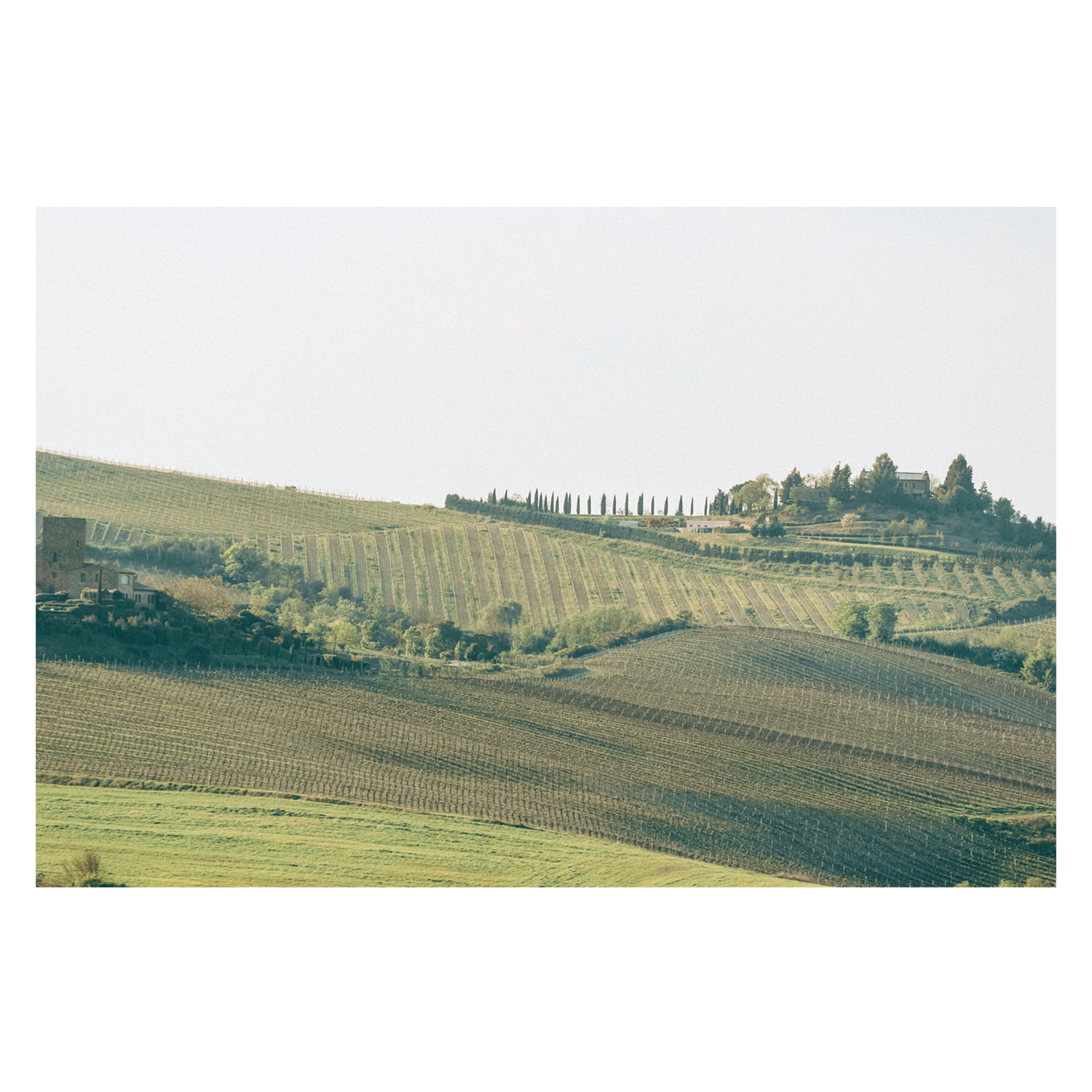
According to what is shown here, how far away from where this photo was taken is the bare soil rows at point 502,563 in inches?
684

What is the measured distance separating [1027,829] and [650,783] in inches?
233

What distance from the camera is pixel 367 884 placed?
12164 mm

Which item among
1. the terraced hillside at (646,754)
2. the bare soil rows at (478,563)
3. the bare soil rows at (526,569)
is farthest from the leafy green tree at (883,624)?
the bare soil rows at (478,563)

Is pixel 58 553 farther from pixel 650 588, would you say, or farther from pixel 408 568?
pixel 650 588

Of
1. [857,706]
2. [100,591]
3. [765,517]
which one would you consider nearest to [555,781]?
[857,706]

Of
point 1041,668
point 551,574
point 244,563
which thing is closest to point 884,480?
point 1041,668

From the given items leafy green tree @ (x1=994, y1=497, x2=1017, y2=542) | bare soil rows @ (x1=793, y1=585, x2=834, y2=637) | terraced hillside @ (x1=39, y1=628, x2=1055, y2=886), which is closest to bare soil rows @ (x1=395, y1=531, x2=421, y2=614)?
terraced hillside @ (x1=39, y1=628, x2=1055, y2=886)

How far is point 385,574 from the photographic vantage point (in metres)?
17.6

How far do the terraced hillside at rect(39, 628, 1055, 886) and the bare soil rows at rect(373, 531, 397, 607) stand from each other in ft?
8.72

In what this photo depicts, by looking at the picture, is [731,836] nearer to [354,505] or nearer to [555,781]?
[555,781]

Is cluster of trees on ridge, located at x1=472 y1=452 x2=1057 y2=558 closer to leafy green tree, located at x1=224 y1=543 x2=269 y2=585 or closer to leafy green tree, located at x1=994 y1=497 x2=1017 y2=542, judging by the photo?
leafy green tree, located at x1=994 y1=497 x2=1017 y2=542

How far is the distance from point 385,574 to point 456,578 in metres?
1.43

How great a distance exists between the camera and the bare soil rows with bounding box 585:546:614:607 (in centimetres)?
1741

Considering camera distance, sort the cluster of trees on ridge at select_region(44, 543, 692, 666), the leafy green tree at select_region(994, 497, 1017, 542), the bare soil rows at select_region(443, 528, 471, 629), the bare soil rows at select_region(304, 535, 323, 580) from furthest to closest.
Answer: the bare soil rows at select_region(304, 535, 323, 580) < the bare soil rows at select_region(443, 528, 471, 629) < the leafy green tree at select_region(994, 497, 1017, 542) < the cluster of trees on ridge at select_region(44, 543, 692, 666)
